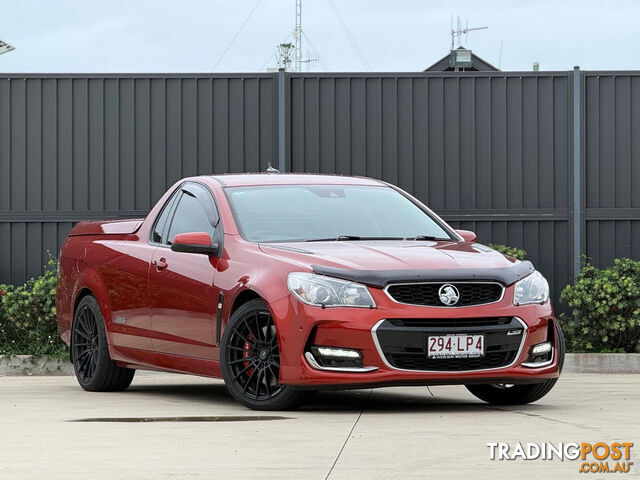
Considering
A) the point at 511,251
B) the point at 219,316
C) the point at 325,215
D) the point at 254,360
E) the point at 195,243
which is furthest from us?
the point at 511,251

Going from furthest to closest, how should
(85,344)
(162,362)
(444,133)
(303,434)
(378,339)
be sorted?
(444,133), (85,344), (162,362), (378,339), (303,434)

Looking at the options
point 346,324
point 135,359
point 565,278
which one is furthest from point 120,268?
point 565,278

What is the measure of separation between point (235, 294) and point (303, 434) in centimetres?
168

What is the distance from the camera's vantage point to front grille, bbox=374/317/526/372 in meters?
8.52

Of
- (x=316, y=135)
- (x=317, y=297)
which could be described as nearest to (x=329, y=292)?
(x=317, y=297)

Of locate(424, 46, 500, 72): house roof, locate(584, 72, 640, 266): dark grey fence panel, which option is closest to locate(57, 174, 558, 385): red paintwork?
locate(584, 72, 640, 266): dark grey fence panel

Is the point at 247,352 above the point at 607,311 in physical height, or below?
above

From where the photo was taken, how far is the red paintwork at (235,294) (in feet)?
28.0

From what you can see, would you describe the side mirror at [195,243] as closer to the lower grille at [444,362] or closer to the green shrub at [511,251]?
the lower grille at [444,362]

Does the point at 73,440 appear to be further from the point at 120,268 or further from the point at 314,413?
A: the point at 120,268

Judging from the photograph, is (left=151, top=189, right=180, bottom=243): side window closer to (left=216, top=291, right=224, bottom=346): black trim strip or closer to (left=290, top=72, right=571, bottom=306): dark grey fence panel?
(left=216, top=291, right=224, bottom=346): black trim strip

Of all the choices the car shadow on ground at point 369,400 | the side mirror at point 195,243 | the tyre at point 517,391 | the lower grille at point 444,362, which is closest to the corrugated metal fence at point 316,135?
the car shadow on ground at point 369,400

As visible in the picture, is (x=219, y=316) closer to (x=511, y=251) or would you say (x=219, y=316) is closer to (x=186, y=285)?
(x=186, y=285)

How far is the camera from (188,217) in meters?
10.4
